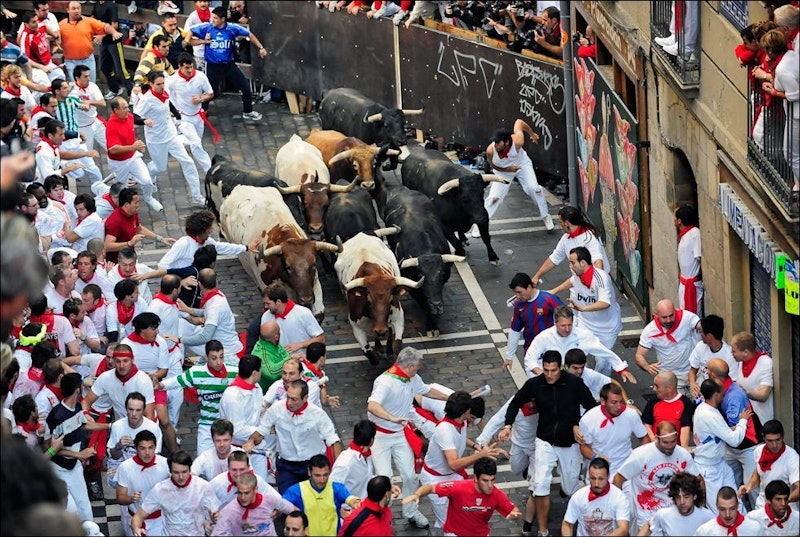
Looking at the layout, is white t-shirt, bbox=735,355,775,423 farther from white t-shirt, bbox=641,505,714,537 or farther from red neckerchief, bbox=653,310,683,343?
white t-shirt, bbox=641,505,714,537

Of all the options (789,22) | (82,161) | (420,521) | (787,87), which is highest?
(789,22)

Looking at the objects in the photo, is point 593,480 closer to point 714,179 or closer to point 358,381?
point 714,179

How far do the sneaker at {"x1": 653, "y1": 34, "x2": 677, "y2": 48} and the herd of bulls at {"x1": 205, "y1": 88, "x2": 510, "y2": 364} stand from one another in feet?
12.8

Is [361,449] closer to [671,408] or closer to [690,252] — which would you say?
[671,408]

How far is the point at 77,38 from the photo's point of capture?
3086 cm

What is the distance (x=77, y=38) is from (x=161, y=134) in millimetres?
5378

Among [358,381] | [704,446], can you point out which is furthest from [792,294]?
[358,381]

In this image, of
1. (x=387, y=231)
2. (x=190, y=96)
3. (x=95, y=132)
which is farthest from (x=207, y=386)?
(x=95, y=132)

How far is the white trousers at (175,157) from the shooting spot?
26.4 meters

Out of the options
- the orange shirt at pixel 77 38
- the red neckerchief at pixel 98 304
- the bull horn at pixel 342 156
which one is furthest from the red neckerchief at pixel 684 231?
the orange shirt at pixel 77 38

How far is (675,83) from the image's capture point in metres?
19.9

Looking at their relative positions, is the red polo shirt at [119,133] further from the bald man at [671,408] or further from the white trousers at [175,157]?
the bald man at [671,408]

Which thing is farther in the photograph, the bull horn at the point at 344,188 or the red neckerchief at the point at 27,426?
the bull horn at the point at 344,188

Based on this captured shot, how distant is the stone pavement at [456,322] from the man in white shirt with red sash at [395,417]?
76 cm
